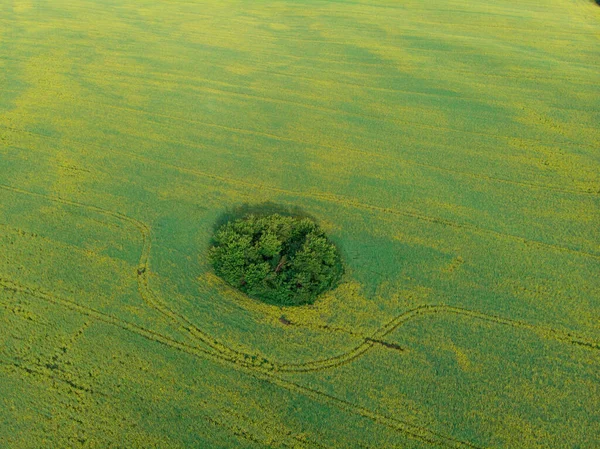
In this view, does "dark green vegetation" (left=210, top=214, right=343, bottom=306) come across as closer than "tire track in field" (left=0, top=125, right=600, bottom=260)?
Yes

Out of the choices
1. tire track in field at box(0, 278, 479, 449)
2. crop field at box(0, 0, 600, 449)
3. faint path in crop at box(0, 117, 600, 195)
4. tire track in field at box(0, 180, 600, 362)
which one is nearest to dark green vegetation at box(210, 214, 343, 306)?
crop field at box(0, 0, 600, 449)

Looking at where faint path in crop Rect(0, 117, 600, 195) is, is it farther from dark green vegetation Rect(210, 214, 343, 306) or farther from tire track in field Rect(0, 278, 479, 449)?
tire track in field Rect(0, 278, 479, 449)

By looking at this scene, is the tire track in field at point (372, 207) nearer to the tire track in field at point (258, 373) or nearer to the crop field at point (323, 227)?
the crop field at point (323, 227)

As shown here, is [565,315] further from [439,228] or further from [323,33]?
[323,33]

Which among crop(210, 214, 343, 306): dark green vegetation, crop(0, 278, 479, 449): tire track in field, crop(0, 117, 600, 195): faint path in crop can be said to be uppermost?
crop(0, 117, 600, 195): faint path in crop

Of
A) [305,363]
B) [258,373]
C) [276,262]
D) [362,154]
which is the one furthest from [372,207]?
[258,373]

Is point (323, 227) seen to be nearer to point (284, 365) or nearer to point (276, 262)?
point (276, 262)

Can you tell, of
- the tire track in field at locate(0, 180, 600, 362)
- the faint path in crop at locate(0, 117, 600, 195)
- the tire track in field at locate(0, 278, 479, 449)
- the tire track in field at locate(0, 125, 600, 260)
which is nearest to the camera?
the tire track in field at locate(0, 278, 479, 449)
